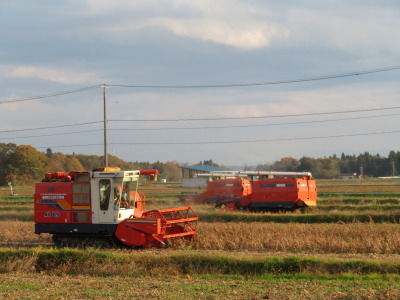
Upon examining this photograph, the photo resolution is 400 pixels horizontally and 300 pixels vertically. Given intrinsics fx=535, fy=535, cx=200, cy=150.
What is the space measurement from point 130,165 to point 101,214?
71813 millimetres

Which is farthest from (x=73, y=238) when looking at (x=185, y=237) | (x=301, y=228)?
(x=301, y=228)

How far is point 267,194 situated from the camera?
117 feet

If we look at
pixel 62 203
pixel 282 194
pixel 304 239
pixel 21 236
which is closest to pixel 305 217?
pixel 282 194

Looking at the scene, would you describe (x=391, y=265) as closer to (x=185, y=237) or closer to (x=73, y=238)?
(x=185, y=237)

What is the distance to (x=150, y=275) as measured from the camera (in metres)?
15.3

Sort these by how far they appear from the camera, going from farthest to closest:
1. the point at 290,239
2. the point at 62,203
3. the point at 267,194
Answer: the point at 267,194, the point at 62,203, the point at 290,239

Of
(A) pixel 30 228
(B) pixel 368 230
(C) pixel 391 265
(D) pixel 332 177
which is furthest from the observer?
(D) pixel 332 177

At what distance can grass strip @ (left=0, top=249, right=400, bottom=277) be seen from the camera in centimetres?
1465

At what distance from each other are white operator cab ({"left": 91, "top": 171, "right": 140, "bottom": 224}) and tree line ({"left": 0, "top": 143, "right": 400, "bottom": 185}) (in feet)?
153

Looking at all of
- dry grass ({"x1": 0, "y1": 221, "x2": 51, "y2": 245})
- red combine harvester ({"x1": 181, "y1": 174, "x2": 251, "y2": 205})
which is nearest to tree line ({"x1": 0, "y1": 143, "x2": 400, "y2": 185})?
red combine harvester ({"x1": 181, "y1": 174, "x2": 251, "y2": 205})

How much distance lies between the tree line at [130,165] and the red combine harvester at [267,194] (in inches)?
1263

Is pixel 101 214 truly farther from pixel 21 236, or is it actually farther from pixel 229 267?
pixel 229 267

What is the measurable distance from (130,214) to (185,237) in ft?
7.59

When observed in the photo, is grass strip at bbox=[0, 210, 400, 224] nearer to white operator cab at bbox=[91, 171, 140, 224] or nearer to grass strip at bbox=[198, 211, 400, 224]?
grass strip at bbox=[198, 211, 400, 224]
